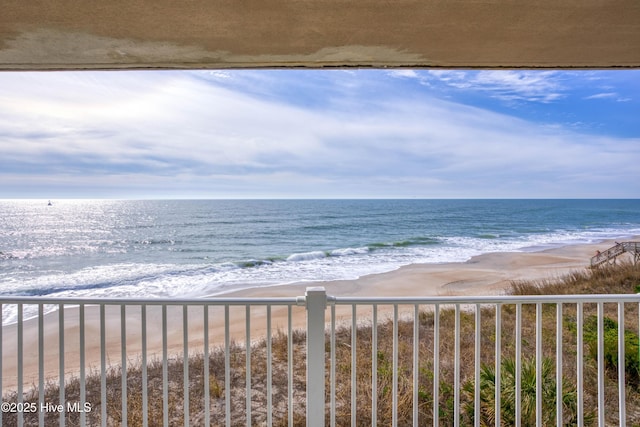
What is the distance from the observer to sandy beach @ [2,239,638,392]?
4.83 metres

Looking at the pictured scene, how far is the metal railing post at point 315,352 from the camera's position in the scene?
151cm

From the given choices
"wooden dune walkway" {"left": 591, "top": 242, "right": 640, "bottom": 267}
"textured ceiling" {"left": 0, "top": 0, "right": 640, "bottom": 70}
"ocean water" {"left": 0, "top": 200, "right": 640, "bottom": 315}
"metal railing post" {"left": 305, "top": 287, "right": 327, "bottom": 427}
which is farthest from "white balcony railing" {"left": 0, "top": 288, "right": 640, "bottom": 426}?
"ocean water" {"left": 0, "top": 200, "right": 640, "bottom": 315}

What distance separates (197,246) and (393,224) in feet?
39.1

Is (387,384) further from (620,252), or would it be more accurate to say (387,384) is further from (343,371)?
(620,252)

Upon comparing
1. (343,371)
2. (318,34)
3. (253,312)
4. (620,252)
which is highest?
(318,34)

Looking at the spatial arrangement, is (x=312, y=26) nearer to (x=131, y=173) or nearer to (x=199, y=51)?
(x=199, y=51)

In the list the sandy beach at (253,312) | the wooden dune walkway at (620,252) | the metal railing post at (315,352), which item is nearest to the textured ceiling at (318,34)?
the metal railing post at (315,352)

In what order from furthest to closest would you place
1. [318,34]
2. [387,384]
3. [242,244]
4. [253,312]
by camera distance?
[242,244] → [253,312] → [387,384] → [318,34]

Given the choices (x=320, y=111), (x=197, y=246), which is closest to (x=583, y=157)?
(x=320, y=111)

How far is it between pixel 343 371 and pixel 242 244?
13351 millimetres

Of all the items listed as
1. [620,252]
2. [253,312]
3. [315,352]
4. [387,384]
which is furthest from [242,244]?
[315,352]

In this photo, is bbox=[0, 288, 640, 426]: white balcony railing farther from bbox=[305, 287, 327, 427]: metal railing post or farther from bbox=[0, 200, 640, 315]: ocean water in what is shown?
bbox=[0, 200, 640, 315]: ocean water

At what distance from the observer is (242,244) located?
16.4 m

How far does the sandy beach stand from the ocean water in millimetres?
1243
